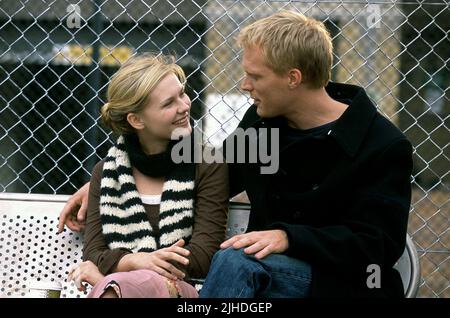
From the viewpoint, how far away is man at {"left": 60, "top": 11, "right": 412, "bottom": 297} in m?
2.53

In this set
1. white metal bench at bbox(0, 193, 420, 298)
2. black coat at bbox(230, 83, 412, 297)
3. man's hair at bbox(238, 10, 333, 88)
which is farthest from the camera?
white metal bench at bbox(0, 193, 420, 298)

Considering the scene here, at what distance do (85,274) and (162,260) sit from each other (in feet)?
0.97

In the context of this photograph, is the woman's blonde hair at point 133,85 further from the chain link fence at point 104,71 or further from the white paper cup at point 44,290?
the chain link fence at point 104,71

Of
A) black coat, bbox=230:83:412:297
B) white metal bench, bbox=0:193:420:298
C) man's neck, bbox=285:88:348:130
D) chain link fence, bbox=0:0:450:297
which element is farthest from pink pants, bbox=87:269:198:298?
chain link fence, bbox=0:0:450:297

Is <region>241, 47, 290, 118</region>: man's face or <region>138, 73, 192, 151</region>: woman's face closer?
<region>241, 47, 290, 118</region>: man's face

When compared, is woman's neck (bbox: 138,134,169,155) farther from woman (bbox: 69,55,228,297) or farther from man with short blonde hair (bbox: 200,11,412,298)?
man with short blonde hair (bbox: 200,11,412,298)

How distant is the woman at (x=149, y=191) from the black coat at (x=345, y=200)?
0.18 m

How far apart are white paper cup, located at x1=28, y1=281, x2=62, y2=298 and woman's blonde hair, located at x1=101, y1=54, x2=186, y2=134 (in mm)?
613

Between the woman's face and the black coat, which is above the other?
the woman's face
